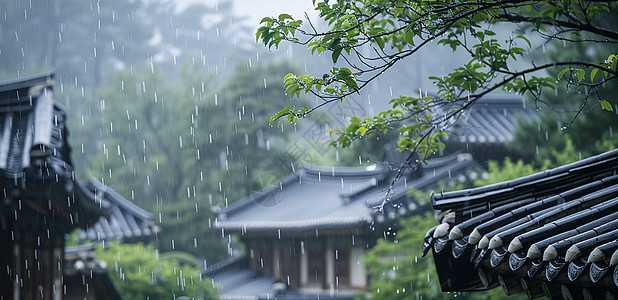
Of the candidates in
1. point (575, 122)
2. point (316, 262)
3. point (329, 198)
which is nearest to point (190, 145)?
point (329, 198)

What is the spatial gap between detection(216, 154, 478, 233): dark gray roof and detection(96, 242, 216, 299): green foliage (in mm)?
2424

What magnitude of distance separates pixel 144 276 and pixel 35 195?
552 cm

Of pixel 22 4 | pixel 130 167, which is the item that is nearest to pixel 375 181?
pixel 130 167

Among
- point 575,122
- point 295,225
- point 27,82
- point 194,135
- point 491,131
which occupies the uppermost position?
point 194,135

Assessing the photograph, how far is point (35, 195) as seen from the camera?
19.5 feet

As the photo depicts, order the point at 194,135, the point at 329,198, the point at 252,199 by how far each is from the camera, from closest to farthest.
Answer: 1. the point at 329,198
2. the point at 252,199
3. the point at 194,135

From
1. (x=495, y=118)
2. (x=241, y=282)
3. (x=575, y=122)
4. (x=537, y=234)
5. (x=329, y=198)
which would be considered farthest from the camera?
(x=241, y=282)

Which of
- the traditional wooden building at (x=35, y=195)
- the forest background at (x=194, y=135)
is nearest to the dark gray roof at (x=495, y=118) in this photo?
the forest background at (x=194, y=135)

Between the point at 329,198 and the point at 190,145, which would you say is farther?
the point at 190,145

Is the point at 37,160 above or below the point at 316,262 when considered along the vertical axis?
above

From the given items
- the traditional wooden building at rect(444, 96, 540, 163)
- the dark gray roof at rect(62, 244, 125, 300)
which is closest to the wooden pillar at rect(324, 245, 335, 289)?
the traditional wooden building at rect(444, 96, 540, 163)

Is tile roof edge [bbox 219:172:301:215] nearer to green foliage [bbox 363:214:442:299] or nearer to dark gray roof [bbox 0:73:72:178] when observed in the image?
green foliage [bbox 363:214:442:299]

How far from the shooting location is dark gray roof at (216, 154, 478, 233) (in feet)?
34.0

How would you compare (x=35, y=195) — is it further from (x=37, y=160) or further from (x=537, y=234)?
(x=537, y=234)
